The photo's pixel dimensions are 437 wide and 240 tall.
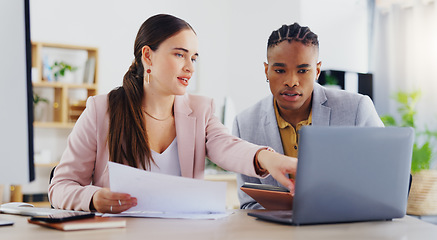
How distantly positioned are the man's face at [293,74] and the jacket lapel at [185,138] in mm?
379

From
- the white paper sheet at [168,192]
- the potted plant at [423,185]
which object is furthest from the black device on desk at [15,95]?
the potted plant at [423,185]

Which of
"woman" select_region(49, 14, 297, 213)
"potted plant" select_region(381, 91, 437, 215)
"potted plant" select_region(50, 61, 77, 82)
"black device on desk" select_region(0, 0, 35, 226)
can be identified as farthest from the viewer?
"potted plant" select_region(50, 61, 77, 82)

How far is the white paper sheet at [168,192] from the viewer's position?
1.28 metres

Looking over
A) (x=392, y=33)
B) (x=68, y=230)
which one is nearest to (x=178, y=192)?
(x=68, y=230)

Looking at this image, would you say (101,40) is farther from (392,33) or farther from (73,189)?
(73,189)

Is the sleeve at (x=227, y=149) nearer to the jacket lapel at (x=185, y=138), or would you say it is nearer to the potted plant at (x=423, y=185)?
the jacket lapel at (x=185, y=138)

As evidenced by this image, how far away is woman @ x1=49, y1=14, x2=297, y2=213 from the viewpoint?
1.69 meters

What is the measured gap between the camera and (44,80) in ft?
16.0

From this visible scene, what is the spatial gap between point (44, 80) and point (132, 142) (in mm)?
3464

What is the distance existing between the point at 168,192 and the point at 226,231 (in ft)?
0.70

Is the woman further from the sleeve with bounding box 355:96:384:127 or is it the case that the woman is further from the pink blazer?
the sleeve with bounding box 355:96:384:127

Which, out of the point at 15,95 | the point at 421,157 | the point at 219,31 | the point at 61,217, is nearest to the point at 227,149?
the point at 61,217

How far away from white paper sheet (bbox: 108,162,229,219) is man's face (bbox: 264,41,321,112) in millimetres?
726

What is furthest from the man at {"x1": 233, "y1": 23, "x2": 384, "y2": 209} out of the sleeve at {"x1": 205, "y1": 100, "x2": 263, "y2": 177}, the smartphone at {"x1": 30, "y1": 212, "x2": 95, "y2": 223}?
the smartphone at {"x1": 30, "y1": 212, "x2": 95, "y2": 223}
